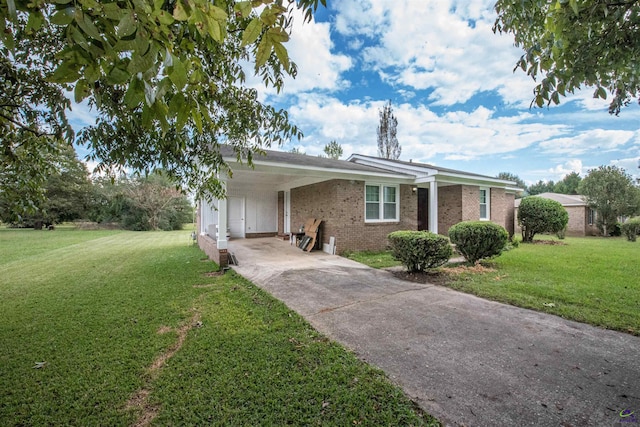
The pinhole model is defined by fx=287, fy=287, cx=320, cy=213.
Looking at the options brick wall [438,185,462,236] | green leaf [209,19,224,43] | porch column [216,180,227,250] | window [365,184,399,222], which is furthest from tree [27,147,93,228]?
green leaf [209,19,224,43]

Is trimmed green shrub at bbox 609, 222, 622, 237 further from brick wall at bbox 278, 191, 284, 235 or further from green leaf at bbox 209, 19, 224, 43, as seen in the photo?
green leaf at bbox 209, 19, 224, 43

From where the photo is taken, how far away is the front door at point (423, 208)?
14.1 metres

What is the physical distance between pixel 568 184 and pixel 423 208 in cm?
6213

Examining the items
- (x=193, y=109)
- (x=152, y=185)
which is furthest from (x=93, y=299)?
(x=152, y=185)

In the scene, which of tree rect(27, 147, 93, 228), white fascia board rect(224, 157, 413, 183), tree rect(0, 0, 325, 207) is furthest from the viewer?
tree rect(27, 147, 93, 228)

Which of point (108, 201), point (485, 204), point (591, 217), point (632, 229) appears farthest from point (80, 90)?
point (108, 201)

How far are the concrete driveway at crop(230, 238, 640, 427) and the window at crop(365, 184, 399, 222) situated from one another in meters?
5.76

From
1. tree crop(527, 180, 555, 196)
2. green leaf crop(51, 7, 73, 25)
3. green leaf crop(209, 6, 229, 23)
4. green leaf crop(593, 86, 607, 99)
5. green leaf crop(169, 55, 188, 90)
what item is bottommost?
green leaf crop(169, 55, 188, 90)

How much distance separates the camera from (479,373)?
9.64ft

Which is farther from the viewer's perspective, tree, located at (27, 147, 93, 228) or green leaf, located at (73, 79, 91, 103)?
tree, located at (27, 147, 93, 228)

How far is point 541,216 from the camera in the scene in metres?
14.2

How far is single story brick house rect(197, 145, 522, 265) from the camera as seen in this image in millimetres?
10211

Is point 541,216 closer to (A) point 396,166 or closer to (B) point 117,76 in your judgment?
(A) point 396,166

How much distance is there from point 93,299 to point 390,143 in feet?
96.6
